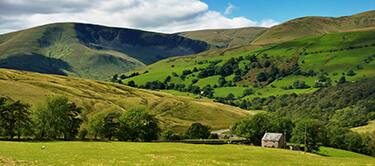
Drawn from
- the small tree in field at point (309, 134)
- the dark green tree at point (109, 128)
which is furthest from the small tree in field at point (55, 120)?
the small tree in field at point (309, 134)

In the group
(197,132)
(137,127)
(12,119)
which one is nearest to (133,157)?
(12,119)

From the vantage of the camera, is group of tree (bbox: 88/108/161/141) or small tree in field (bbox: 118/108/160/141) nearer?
group of tree (bbox: 88/108/161/141)

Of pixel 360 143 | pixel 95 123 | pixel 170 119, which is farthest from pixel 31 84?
pixel 360 143

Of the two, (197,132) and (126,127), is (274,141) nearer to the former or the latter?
(197,132)

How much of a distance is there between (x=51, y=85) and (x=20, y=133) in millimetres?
94158

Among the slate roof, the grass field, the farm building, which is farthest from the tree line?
the slate roof

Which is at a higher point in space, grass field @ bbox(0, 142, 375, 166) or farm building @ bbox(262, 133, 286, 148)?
grass field @ bbox(0, 142, 375, 166)

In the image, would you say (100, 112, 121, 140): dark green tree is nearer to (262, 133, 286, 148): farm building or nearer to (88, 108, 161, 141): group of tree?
(88, 108, 161, 141): group of tree

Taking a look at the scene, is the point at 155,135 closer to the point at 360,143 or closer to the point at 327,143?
the point at 327,143

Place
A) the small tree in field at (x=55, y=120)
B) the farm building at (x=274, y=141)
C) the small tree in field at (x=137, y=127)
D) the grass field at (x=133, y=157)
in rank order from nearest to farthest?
the grass field at (x=133, y=157), the small tree in field at (x=55, y=120), the small tree in field at (x=137, y=127), the farm building at (x=274, y=141)

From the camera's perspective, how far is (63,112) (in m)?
103

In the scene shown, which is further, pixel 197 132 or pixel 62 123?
pixel 197 132

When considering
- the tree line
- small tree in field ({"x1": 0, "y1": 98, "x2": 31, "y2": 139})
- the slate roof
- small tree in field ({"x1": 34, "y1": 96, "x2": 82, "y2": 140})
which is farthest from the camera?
the slate roof

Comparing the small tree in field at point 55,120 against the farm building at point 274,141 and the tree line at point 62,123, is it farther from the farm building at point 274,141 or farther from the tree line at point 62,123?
the farm building at point 274,141
